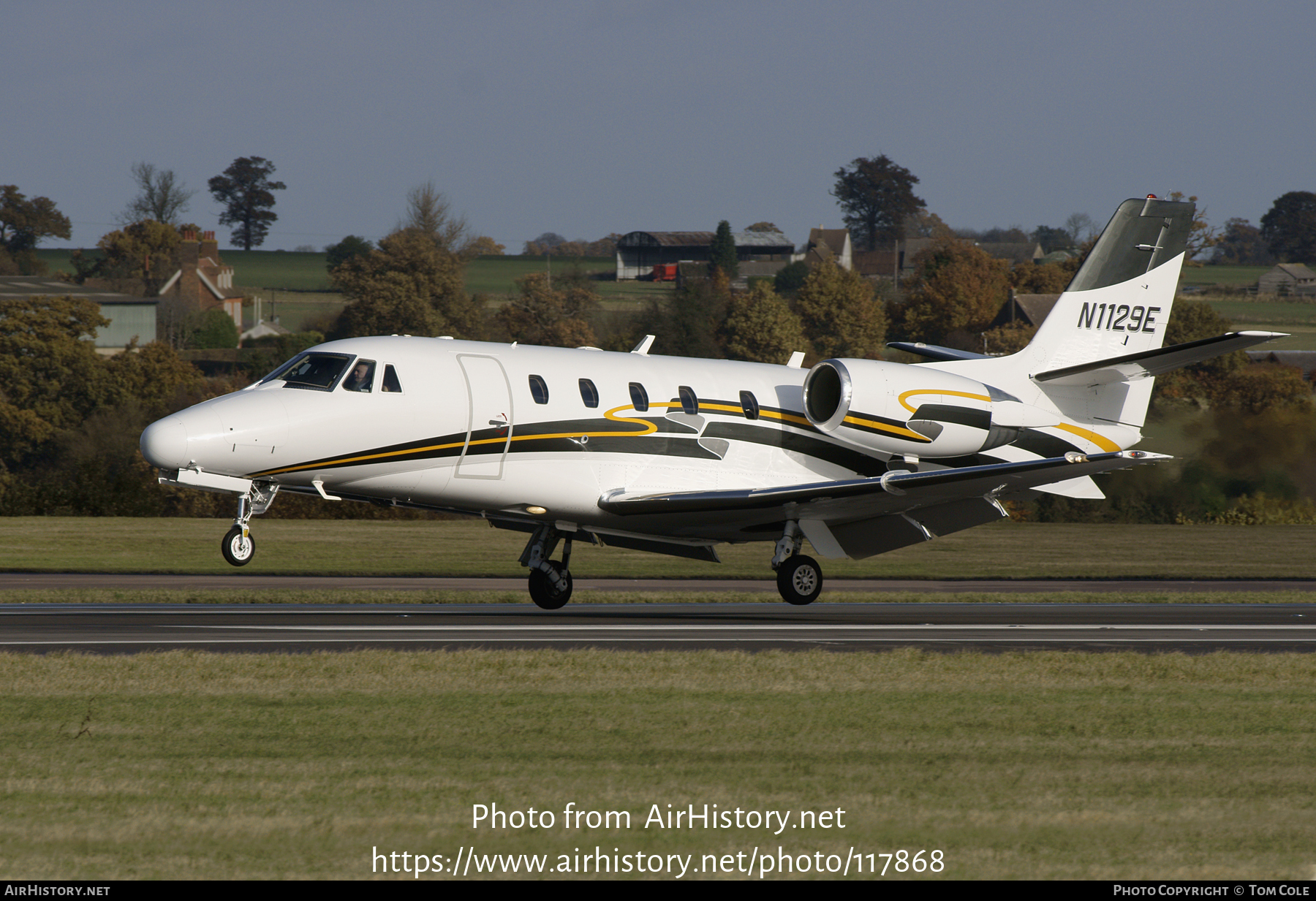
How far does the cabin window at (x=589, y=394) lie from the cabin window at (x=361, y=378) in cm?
322

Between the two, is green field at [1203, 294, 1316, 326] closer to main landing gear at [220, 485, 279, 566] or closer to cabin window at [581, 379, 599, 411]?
cabin window at [581, 379, 599, 411]

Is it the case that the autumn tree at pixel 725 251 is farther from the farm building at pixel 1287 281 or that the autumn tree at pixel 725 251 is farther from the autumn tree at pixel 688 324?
the autumn tree at pixel 688 324

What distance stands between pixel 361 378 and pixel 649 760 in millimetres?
10570

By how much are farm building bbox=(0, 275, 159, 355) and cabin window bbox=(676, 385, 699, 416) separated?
93941 mm

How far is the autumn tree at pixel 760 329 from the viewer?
99625mm

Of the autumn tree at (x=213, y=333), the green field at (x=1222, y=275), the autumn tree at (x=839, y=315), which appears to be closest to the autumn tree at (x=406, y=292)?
the autumn tree at (x=213, y=333)

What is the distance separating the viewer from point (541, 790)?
9.44 metres

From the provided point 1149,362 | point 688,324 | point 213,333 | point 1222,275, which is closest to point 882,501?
point 1149,362

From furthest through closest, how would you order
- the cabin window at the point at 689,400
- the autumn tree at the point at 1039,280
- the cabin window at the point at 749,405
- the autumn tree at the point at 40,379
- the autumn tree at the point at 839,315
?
the autumn tree at the point at 1039,280 < the autumn tree at the point at 839,315 < the autumn tree at the point at 40,379 < the cabin window at the point at 749,405 < the cabin window at the point at 689,400

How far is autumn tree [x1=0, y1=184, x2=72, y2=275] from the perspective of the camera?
553 feet

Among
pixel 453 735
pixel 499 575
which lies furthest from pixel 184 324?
pixel 453 735

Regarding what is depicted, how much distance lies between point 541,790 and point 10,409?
68176mm
